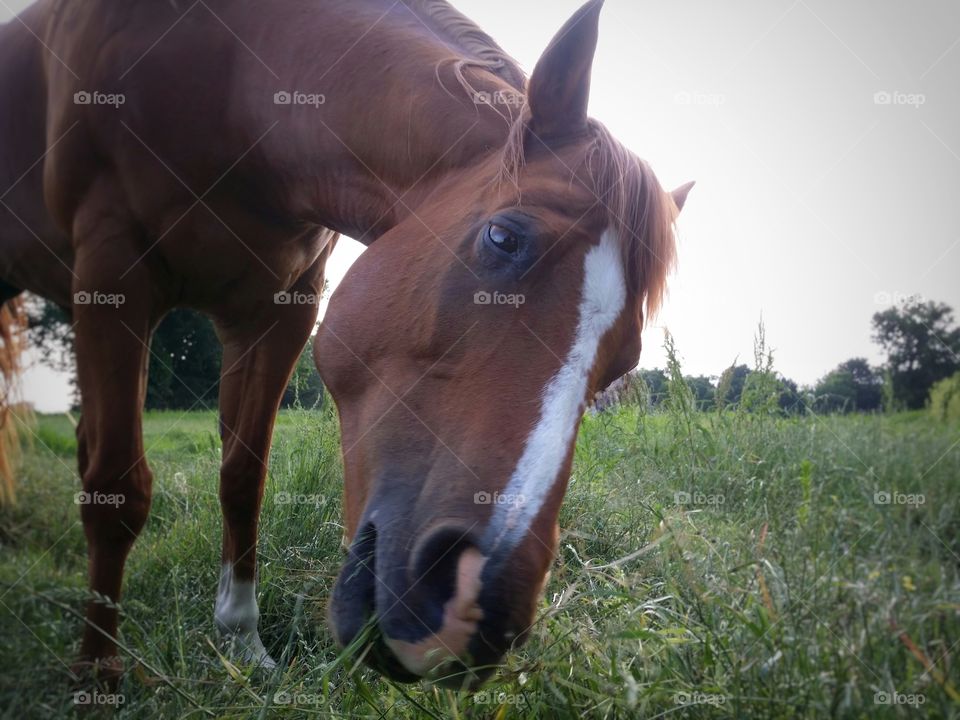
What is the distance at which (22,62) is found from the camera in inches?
119

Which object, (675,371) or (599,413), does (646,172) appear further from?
(599,413)

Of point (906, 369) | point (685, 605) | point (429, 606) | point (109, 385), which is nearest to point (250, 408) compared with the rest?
point (109, 385)

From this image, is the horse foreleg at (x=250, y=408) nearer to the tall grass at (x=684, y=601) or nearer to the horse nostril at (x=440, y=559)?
the tall grass at (x=684, y=601)

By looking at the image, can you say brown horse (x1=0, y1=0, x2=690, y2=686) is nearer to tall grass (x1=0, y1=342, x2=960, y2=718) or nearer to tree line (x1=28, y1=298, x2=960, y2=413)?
tall grass (x1=0, y1=342, x2=960, y2=718)

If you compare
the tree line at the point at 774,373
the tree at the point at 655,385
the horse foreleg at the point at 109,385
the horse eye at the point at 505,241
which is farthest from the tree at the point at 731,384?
the horse foreleg at the point at 109,385

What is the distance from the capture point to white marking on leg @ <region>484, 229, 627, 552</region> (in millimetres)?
1390

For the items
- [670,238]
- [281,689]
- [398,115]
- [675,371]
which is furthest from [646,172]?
[281,689]

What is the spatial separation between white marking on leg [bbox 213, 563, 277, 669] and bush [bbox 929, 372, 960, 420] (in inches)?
98.3

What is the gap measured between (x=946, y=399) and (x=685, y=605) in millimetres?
863

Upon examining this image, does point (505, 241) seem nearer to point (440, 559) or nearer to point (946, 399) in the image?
point (440, 559)

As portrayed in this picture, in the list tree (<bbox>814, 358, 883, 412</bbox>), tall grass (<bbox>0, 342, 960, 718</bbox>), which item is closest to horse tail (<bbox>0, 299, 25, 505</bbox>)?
tall grass (<bbox>0, 342, 960, 718</bbox>)

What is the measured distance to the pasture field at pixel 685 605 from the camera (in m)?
1.26

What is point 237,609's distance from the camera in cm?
283

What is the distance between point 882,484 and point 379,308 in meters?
1.33
